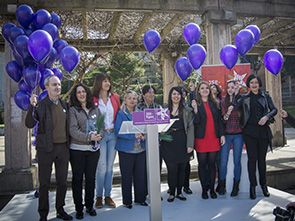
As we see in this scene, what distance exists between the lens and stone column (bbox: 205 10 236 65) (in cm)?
540

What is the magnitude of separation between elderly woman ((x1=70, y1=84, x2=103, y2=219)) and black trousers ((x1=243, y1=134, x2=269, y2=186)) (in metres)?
2.03

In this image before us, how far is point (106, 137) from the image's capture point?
338cm

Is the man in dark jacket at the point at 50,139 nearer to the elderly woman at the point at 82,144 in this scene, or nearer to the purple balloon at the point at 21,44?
the elderly woman at the point at 82,144

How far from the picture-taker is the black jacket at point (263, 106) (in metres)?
3.71

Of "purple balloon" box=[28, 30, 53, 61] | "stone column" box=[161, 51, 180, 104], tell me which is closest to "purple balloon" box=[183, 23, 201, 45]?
"purple balloon" box=[28, 30, 53, 61]

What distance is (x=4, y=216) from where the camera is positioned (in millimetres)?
3354

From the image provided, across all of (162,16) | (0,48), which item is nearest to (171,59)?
(162,16)

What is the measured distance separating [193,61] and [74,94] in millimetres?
1691

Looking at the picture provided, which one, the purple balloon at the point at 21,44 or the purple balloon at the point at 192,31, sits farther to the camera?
the purple balloon at the point at 192,31

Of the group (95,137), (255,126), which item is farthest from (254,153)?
(95,137)

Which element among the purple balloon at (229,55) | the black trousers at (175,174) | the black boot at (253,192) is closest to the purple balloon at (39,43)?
the black trousers at (175,174)

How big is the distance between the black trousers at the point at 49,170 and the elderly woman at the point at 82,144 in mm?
121

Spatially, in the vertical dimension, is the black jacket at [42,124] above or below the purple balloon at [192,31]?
below

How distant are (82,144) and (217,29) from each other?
3.74 meters
